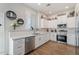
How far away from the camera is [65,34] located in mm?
1548

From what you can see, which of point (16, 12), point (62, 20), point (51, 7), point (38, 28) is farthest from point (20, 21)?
point (62, 20)

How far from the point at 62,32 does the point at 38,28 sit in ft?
1.63

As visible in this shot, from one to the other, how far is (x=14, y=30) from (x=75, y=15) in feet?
3.94

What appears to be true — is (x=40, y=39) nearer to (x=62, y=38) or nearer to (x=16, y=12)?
(x=62, y=38)

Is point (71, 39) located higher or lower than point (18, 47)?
higher

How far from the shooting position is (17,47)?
4.88 ft

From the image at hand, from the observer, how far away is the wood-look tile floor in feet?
4.84

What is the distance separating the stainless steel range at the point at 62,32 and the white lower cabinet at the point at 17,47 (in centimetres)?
74

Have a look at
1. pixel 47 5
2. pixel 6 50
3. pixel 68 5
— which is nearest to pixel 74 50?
pixel 68 5

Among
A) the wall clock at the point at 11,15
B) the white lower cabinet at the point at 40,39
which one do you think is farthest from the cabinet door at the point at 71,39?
the wall clock at the point at 11,15

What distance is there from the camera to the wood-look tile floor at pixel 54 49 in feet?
4.84

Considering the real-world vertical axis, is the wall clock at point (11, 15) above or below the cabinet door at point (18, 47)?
above

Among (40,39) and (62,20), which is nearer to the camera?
(62,20)

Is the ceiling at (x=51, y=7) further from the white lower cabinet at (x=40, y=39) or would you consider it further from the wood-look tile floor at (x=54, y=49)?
the wood-look tile floor at (x=54, y=49)
